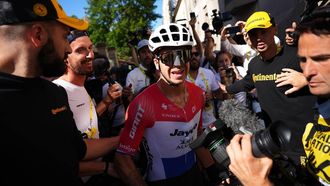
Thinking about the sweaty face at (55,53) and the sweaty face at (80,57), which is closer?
the sweaty face at (55,53)

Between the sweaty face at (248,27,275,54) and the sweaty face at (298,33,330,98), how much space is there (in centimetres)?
150

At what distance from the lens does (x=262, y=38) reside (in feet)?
11.8

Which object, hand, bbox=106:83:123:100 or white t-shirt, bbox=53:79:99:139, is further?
hand, bbox=106:83:123:100

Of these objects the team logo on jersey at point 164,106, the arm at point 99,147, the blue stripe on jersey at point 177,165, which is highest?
the team logo on jersey at point 164,106

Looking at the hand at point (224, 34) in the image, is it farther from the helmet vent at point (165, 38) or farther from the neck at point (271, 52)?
the helmet vent at point (165, 38)

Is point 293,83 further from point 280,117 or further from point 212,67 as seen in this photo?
point 212,67

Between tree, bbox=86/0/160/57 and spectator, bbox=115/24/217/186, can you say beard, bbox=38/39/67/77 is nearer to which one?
spectator, bbox=115/24/217/186

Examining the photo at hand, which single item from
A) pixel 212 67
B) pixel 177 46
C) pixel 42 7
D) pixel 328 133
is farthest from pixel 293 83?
pixel 212 67

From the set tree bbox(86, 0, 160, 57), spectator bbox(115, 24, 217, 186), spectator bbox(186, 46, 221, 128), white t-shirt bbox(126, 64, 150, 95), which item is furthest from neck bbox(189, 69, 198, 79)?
tree bbox(86, 0, 160, 57)

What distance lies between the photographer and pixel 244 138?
4.75ft

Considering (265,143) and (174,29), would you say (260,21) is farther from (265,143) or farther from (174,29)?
(265,143)

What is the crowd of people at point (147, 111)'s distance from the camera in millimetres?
1565

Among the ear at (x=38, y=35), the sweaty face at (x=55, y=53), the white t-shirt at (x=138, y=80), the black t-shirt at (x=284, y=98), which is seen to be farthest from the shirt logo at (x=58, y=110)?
the white t-shirt at (x=138, y=80)

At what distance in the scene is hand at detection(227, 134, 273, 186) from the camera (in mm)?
1419
